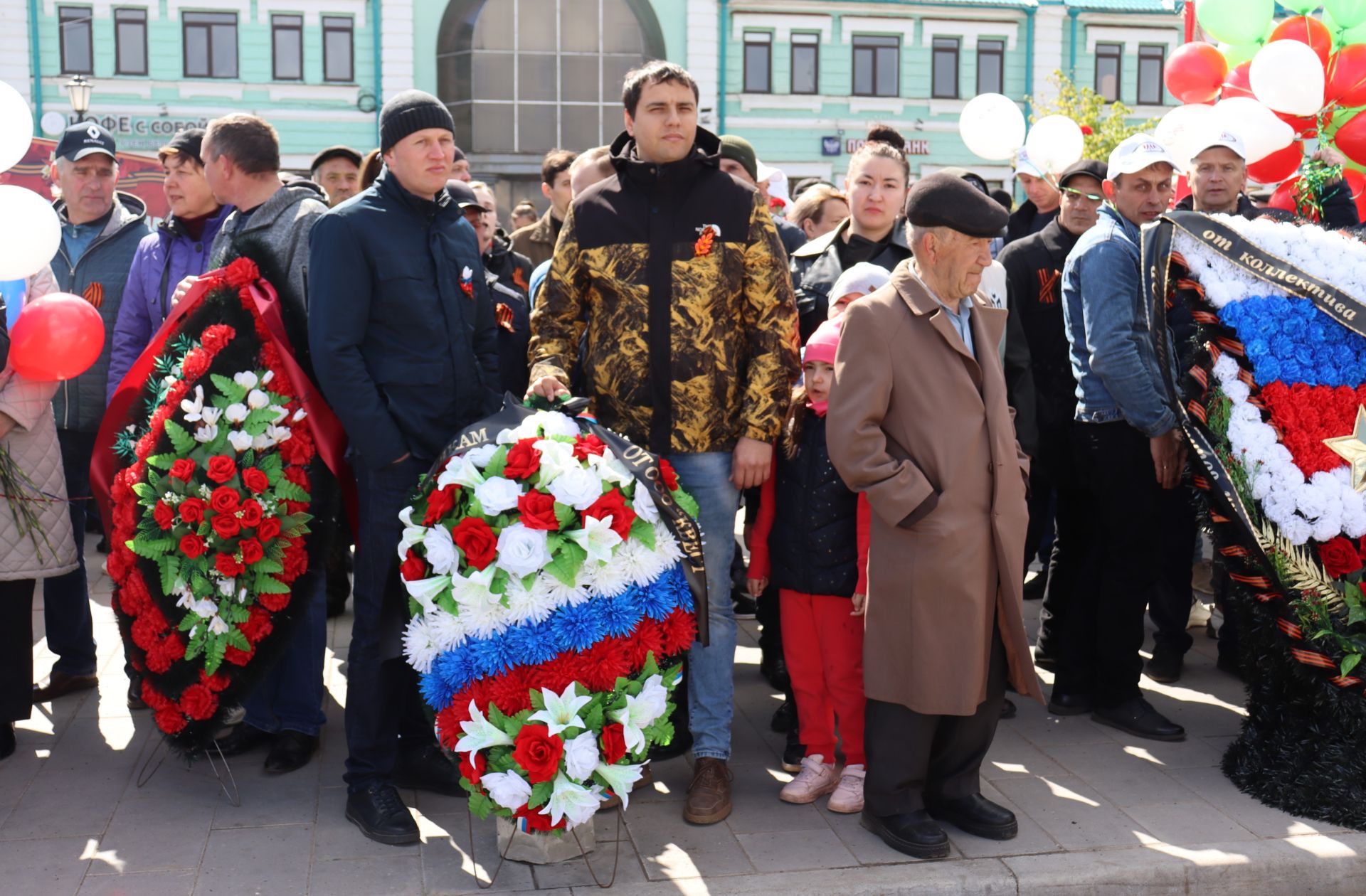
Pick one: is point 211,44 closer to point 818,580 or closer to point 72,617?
point 72,617

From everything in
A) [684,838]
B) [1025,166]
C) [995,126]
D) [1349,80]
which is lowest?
[684,838]

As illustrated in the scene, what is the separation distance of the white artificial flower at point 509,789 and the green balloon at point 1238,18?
5.35 m

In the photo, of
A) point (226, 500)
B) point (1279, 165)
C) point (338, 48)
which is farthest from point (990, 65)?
point (226, 500)

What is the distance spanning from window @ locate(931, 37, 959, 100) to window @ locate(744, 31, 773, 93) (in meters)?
3.74

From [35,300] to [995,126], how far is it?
5104mm

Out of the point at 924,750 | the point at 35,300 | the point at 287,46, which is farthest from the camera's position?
the point at 287,46

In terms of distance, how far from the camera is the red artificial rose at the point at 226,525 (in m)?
4.23

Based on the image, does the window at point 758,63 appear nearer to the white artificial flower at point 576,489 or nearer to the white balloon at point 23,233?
the white balloon at point 23,233

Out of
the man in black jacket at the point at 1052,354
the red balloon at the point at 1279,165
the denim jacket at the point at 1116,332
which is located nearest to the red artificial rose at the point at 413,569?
the denim jacket at the point at 1116,332

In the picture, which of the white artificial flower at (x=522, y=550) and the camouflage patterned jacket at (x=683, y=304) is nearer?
the white artificial flower at (x=522, y=550)

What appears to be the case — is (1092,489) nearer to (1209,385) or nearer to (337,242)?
(1209,385)

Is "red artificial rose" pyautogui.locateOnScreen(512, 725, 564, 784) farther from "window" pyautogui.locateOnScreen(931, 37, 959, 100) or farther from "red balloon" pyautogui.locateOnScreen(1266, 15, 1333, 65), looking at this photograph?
"window" pyautogui.locateOnScreen(931, 37, 959, 100)

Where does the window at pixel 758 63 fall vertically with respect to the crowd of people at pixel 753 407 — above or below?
above

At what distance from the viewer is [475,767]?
3686 mm
